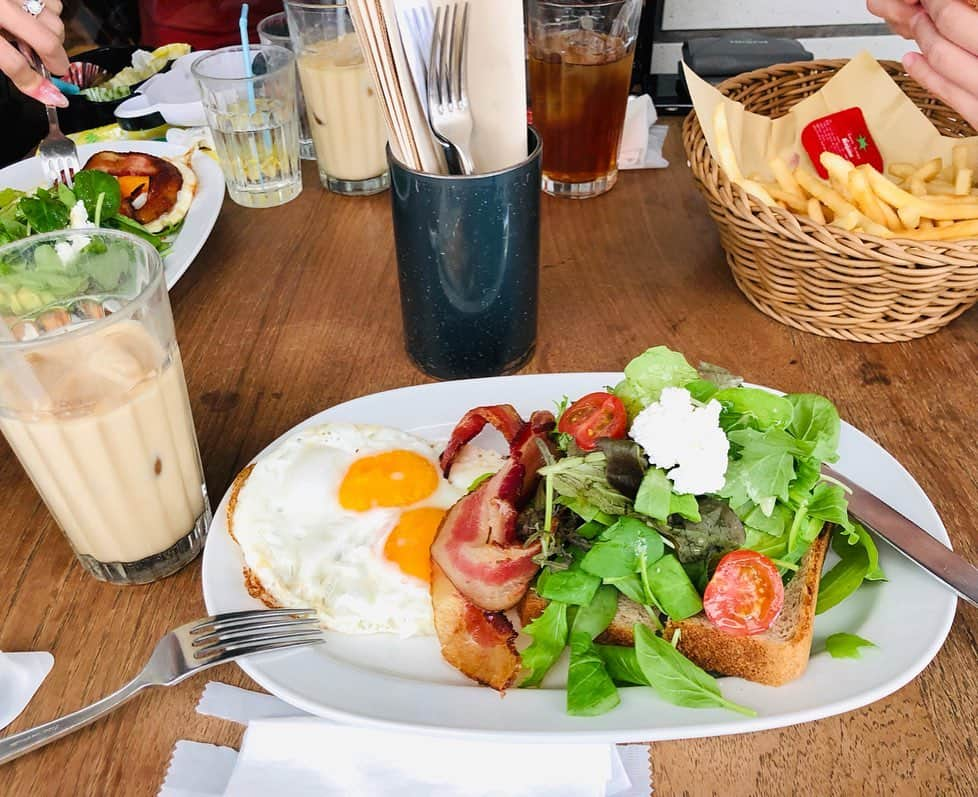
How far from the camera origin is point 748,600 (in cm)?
104

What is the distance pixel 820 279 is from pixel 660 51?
8.44ft

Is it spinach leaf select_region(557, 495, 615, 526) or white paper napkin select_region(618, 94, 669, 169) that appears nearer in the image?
spinach leaf select_region(557, 495, 615, 526)

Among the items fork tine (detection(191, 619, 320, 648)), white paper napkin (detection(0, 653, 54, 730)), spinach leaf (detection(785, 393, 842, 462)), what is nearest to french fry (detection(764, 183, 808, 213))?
spinach leaf (detection(785, 393, 842, 462))

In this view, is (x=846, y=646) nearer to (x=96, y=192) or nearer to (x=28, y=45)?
(x=96, y=192)

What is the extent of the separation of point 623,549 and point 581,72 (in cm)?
140

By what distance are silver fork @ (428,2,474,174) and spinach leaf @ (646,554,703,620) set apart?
739 mm

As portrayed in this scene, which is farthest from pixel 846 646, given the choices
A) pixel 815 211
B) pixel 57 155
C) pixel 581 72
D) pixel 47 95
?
pixel 57 155

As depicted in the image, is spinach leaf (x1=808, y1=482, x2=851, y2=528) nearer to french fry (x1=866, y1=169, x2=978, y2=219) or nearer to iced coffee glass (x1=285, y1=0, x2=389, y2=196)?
french fry (x1=866, y1=169, x2=978, y2=219)

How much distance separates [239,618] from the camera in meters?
1.08

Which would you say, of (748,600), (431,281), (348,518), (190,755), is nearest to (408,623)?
(348,518)

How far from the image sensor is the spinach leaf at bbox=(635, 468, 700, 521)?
3.39 feet

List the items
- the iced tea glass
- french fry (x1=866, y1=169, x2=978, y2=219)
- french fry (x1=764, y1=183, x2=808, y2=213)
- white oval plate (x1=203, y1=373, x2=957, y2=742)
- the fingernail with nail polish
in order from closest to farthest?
white oval plate (x1=203, y1=373, x2=957, y2=742), french fry (x1=866, y1=169, x2=978, y2=219), french fry (x1=764, y1=183, x2=808, y2=213), the fingernail with nail polish, the iced tea glass

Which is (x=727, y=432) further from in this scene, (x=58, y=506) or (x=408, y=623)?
(x=58, y=506)

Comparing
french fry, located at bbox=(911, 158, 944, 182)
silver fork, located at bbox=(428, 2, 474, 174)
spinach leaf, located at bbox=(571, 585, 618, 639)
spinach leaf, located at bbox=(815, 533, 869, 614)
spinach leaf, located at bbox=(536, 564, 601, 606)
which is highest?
silver fork, located at bbox=(428, 2, 474, 174)
